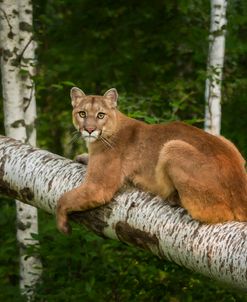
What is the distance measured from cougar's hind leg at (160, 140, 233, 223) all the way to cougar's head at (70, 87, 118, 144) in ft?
2.24

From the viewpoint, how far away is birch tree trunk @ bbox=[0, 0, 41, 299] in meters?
7.67

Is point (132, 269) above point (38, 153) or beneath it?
beneath

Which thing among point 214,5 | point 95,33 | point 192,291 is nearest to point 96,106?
point 192,291

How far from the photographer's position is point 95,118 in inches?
208

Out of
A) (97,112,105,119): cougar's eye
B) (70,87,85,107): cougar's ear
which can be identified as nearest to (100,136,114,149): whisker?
(97,112,105,119): cougar's eye

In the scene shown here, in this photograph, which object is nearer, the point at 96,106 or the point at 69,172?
the point at 69,172

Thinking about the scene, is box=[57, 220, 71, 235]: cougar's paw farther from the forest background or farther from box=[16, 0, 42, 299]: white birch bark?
box=[16, 0, 42, 299]: white birch bark

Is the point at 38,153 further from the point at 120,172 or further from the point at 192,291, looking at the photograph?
the point at 192,291

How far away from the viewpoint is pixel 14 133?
25.3 ft

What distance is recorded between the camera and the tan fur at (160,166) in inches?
176

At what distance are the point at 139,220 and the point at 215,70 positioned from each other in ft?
13.9

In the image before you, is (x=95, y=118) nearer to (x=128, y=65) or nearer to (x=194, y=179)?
(x=194, y=179)

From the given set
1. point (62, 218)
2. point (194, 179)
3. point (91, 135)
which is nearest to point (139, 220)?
point (194, 179)

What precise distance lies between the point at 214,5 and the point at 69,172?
3989 mm
